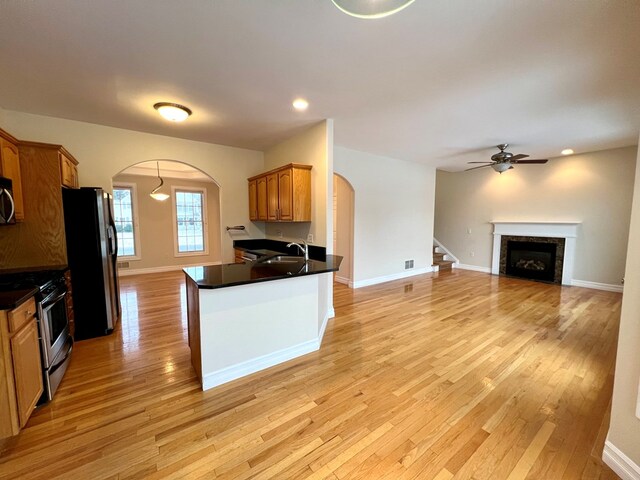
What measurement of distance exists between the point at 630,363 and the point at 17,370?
11.9 ft

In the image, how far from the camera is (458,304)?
4344mm

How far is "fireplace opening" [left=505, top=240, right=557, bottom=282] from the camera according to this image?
5984 millimetres

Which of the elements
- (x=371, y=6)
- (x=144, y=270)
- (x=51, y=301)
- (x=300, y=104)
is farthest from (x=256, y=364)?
(x=144, y=270)

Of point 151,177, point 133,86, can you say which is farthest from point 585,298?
point 151,177

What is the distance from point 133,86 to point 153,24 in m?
1.08

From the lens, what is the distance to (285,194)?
3865mm

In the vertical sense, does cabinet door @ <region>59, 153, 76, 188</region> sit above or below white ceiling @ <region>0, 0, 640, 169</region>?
below

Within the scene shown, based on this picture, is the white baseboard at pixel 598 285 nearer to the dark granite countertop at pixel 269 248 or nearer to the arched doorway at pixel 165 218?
the dark granite countertop at pixel 269 248

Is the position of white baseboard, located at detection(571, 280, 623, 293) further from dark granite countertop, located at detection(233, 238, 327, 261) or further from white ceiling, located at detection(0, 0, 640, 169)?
dark granite countertop, located at detection(233, 238, 327, 261)

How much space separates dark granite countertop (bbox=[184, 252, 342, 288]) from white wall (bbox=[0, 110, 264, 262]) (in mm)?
2350

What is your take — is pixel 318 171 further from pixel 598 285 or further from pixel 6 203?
pixel 598 285

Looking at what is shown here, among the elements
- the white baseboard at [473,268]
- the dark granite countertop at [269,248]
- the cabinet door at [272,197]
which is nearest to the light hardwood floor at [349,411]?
the dark granite countertop at [269,248]

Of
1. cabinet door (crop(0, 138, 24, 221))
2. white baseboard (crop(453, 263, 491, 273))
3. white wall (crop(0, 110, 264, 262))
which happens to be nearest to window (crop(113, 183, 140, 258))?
white wall (crop(0, 110, 264, 262))

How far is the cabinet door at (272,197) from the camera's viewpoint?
409cm
